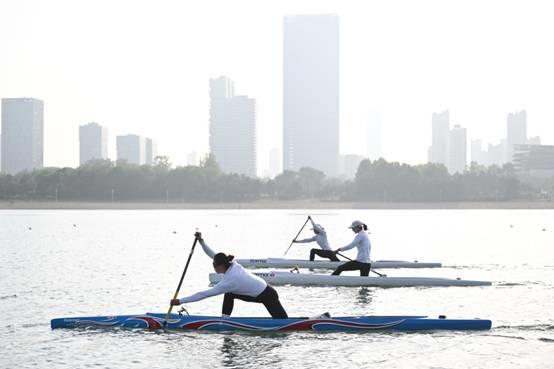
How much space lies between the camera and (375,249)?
204 feet

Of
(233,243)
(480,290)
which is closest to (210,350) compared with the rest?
(480,290)

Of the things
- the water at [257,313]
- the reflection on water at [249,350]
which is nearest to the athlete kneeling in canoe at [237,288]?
the reflection on water at [249,350]

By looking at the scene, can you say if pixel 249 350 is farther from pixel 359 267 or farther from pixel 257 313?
pixel 359 267

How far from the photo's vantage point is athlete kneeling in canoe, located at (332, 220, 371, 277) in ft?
96.0

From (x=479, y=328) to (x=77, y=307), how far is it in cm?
1315

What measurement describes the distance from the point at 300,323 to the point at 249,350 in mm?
1644

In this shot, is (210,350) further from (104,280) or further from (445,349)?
(104,280)

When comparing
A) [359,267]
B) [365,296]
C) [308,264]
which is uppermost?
[359,267]

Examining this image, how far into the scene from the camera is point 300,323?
814 inches

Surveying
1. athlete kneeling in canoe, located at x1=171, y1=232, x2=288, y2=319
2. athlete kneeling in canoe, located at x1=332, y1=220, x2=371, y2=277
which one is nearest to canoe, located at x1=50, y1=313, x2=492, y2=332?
athlete kneeling in canoe, located at x1=171, y1=232, x2=288, y2=319

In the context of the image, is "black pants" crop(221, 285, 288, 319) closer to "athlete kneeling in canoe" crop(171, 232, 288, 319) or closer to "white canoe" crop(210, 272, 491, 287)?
"athlete kneeling in canoe" crop(171, 232, 288, 319)

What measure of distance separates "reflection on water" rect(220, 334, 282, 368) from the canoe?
28cm

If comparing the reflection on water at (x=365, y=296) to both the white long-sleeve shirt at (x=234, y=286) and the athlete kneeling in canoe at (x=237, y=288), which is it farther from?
the white long-sleeve shirt at (x=234, y=286)

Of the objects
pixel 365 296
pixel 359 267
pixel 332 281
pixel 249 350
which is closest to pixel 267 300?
pixel 249 350
